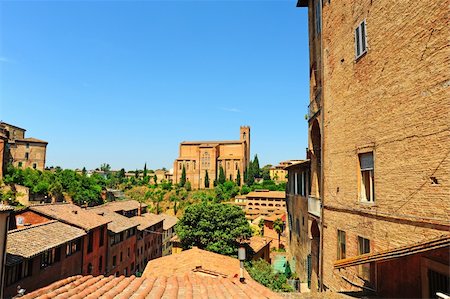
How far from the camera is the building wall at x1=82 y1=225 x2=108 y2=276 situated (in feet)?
69.5

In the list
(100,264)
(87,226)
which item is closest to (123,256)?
(100,264)

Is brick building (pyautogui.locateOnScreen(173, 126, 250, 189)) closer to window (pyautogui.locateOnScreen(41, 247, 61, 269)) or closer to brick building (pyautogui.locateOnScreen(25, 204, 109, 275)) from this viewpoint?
brick building (pyautogui.locateOnScreen(25, 204, 109, 275))

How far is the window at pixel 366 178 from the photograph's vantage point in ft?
28.0

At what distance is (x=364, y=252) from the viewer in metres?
8.59

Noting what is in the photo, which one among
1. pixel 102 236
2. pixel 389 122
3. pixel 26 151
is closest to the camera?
pixel 389 122

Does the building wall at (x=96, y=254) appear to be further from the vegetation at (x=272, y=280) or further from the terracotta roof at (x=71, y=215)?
the vegetation at (x=272, y=280)

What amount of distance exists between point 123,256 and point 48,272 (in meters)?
13.0

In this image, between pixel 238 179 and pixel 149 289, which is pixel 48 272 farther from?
pixel 238 179

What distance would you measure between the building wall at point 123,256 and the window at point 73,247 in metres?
5.22

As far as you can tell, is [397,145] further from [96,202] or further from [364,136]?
[96,202]

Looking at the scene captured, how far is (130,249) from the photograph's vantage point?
3072 centimetres

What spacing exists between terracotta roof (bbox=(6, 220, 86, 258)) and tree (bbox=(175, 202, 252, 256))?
14354 millimetres

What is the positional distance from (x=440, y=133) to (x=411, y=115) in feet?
3.01

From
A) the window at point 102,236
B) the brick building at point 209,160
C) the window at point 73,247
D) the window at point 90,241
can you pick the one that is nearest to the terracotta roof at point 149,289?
the window at point 73,247
